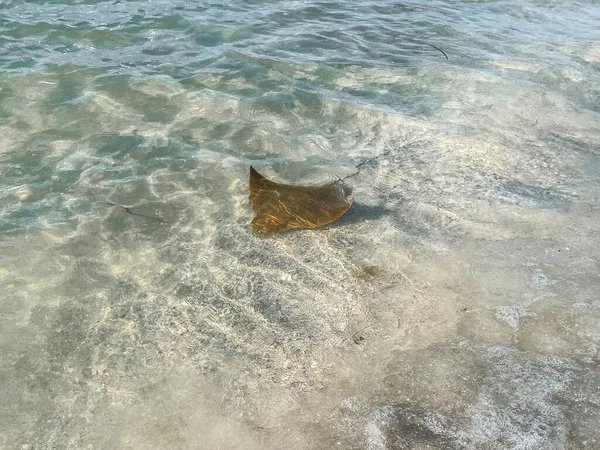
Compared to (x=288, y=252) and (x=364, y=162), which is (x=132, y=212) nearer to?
(x=288, y=252)

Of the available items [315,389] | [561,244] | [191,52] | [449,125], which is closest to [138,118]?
[191,52]

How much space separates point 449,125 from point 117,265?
477cm

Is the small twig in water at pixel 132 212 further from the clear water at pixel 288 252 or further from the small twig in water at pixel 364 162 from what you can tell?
the small twig in water at pixel 364 162

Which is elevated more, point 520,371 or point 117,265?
point 520,371

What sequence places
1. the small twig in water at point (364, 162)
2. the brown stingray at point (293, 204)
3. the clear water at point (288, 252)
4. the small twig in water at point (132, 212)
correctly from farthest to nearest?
1. the small twig in water at point (364, 162)
2. the small twig in water at point (132, 212)
3. the brown stingray at point (293, 204)
4. the clear water at point (288, 252)

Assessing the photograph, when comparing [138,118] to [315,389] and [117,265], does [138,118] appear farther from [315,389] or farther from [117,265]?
[315,389]

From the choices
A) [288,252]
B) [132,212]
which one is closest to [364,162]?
[288,252]

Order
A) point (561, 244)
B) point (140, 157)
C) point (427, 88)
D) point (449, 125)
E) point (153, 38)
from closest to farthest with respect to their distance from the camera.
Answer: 1. point (561, 244)
2. point (140, 157)
3. point (449, 125)
4. point (427, 88)
5. point (153, 38)

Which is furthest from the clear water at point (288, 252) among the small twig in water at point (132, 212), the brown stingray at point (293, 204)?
the brown stingray at point (293, 204)

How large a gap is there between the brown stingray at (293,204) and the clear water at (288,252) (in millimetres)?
133

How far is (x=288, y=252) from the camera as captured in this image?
4.83m

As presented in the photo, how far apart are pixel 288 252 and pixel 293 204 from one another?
557mm

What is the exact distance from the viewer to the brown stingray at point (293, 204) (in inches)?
198

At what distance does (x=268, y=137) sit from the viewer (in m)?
6.80
